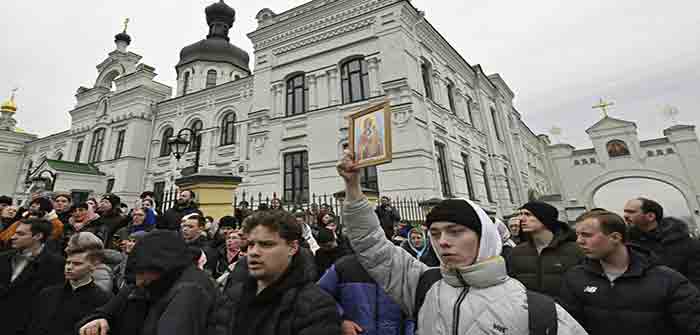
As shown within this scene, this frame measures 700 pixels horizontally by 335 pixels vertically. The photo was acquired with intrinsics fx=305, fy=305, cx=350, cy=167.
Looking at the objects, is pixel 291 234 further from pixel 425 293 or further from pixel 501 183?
pixel 501 183

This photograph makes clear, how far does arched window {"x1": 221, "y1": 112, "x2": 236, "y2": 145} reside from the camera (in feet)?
63.8

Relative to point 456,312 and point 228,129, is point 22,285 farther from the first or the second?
point 228,129

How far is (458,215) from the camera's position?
1.64 meters

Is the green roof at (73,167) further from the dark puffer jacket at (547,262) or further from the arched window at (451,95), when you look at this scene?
the dark puffer jacket at (547,262)

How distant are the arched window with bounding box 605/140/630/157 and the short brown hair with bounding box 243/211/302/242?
3385cm

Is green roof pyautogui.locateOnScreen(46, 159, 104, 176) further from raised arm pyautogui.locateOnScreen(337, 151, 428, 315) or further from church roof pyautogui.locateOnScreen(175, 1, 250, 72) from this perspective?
raised arm pyautogui.locateOnScreen(337, 151, 428, 315)

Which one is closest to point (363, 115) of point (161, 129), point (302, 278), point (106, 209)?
point (302, 278)

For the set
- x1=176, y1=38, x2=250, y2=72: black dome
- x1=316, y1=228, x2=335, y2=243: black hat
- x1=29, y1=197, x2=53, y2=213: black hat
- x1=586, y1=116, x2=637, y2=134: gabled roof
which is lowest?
x1=316, y1=228, x2=335, y2=243: black hat

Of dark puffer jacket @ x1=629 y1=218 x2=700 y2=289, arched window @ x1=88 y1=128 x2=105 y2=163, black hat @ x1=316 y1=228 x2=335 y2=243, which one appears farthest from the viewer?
arched window @ x1=88 y1=128 x2=105 y2=163

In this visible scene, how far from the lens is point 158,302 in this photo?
2072mm

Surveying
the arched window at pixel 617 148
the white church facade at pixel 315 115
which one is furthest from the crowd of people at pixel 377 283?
the arched window at pixel 617 148

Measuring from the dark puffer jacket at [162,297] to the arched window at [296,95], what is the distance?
501 inches

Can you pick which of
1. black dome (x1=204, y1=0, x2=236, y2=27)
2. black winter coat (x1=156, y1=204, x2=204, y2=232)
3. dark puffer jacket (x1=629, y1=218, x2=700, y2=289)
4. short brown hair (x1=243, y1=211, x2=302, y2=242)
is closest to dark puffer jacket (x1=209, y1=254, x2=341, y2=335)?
short brown hair (x1=243, y1=211, x2=302, y2=242)

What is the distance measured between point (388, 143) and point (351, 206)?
0.49m
